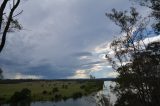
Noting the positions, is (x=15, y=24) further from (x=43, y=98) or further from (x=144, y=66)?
(x=43, y=98)

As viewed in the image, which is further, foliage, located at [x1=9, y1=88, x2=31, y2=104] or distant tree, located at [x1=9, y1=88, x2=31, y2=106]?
foliage, located at [x1=9, y1=88, x2=31, y2=104]

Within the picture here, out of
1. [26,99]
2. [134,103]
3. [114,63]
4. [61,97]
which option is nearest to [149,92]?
[134,103]

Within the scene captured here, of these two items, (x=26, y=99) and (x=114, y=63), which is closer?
(x=114, y=63)

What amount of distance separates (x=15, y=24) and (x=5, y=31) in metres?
1.39

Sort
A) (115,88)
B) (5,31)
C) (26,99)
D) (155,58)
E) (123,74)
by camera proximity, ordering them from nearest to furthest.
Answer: (5,31)
(155,58)
(123,74)
(115,88)
(26,99)

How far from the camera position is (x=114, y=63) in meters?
29.5

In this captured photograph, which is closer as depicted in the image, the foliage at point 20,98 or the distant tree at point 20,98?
the distant tree at point 20,98

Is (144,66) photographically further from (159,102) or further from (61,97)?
(61,97)

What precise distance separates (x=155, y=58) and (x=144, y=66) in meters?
1.07

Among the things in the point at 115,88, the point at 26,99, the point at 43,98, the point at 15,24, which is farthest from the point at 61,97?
the point at 15,24

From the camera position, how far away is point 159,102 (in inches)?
947

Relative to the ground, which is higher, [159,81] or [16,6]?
[16,6]

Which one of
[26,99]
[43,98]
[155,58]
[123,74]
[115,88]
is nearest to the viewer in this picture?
[155,58]

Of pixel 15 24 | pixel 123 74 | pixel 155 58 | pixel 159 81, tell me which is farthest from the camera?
pixel 123 74
